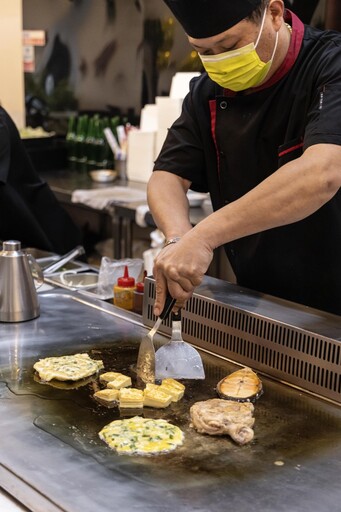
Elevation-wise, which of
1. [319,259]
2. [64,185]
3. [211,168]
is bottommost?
[64,185]

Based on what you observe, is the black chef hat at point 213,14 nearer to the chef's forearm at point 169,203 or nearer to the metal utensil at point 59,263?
the chef's forearm at point 169,203

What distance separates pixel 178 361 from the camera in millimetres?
2057

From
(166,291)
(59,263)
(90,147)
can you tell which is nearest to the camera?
(166,291)

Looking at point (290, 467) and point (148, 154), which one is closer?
point (290, 467)

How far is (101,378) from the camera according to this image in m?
2.02

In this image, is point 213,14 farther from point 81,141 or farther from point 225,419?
point 81,141

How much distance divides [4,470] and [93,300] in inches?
45.6

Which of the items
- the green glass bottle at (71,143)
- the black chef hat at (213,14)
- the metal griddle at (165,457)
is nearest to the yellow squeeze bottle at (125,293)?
the metal griddle at (165,457)

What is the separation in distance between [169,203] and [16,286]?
0.54m

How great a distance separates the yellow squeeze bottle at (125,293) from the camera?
261cm

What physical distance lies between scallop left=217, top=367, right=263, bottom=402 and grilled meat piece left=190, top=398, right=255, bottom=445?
0.05m

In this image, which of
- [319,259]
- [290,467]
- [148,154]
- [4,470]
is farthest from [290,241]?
[148,154]

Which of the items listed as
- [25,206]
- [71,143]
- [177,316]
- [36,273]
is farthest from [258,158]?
[71,143]

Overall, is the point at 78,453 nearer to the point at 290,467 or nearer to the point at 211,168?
the point at 290,467
